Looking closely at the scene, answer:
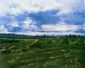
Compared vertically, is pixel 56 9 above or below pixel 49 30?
above

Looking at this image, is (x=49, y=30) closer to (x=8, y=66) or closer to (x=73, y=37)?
(x=73, y=37)

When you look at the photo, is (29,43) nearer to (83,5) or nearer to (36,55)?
(36,55)

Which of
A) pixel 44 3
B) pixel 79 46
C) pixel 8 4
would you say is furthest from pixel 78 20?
pixel 8 4

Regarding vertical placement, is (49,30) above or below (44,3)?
below

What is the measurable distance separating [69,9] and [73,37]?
1.06ft

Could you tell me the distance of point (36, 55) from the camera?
1.92m

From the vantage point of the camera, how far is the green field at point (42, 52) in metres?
1.90

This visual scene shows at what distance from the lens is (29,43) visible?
1950mm

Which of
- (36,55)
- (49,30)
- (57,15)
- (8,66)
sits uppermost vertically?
(57,15)

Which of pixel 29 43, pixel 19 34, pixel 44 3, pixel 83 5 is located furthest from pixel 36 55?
pixel 83 5

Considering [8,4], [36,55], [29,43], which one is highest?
[8,4]

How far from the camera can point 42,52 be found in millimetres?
1938

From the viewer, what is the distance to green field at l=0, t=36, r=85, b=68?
6.25ft

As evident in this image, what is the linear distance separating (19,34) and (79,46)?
27.3 inches
